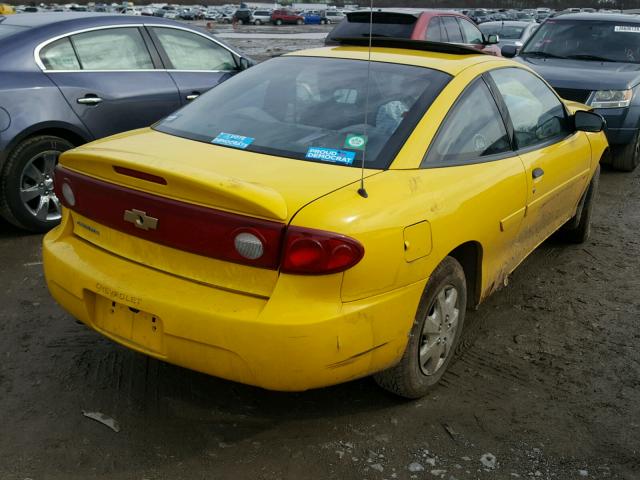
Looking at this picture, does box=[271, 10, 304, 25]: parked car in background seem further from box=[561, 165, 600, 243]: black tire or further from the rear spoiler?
the rear spoiler

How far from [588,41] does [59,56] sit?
647cm

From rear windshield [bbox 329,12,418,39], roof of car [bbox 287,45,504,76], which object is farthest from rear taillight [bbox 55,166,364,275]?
rear windshield [bbox 329,12,418,39]

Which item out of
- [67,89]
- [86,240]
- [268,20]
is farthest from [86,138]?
[268,20]

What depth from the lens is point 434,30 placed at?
9.67m

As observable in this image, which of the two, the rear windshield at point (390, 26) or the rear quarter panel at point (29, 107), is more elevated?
the rear windshield at point (390, 26)

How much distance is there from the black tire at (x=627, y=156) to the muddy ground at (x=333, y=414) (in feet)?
14.1

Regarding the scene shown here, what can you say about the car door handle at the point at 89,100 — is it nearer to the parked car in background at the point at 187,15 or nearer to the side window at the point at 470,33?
the side window at the point at 470,33

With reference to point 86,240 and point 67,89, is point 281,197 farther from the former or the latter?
point 67,89

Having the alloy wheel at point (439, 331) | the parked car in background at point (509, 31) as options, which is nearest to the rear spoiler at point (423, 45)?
the alloy wheel at point (439, 331)

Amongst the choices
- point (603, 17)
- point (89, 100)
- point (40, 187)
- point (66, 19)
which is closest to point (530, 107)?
point (89, 100)

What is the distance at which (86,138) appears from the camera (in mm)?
5367

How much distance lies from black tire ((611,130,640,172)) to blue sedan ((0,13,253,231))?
15.3 feet

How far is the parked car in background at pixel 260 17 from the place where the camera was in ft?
208

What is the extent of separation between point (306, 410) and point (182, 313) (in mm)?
845
